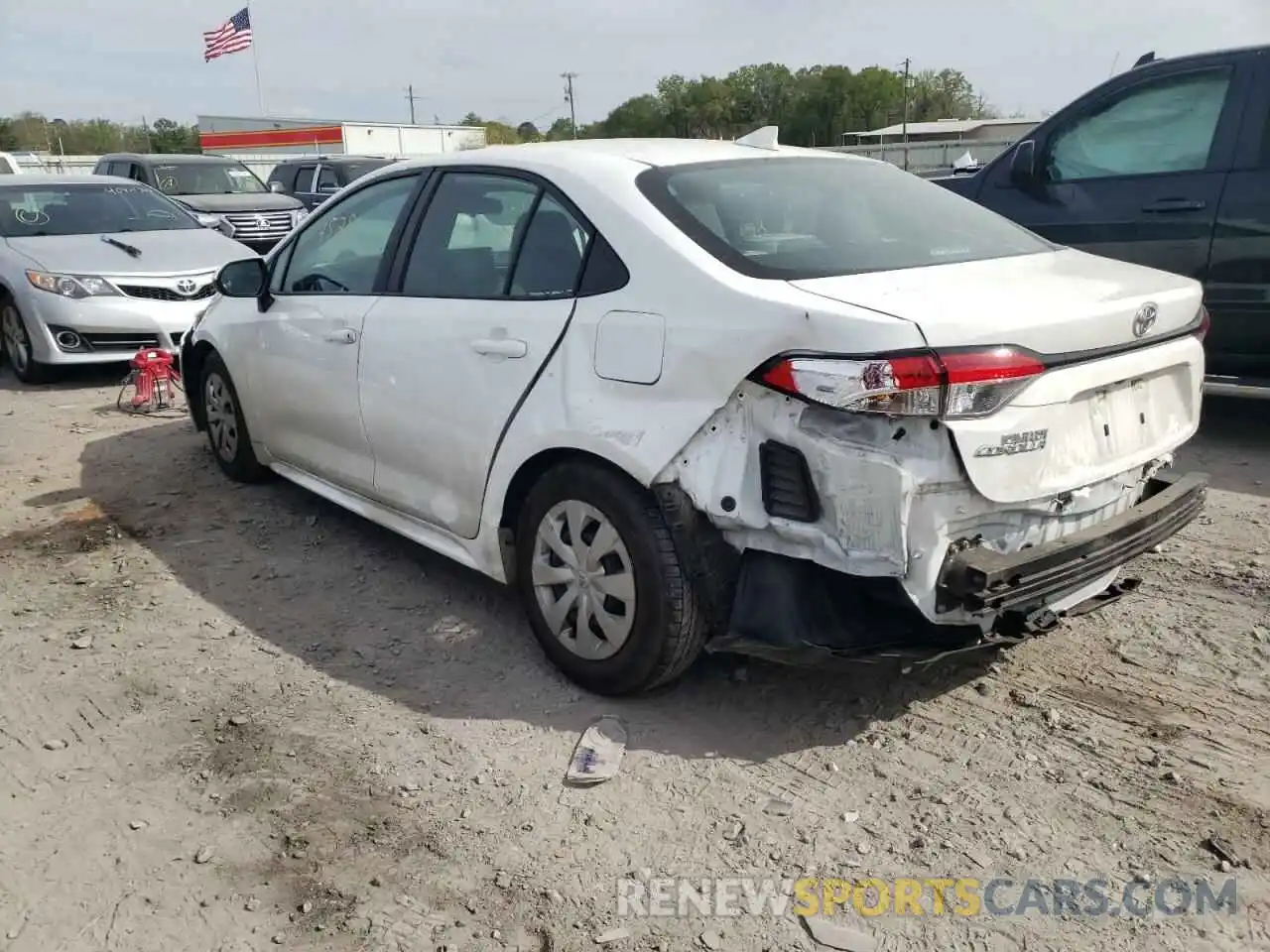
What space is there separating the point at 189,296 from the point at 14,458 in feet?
8.05

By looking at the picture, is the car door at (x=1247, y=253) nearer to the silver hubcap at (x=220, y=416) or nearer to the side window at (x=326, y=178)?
the silver hubcap at (x=220, y=416)

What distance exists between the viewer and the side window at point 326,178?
18.3 m

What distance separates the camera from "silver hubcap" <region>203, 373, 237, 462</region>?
5.61 meters

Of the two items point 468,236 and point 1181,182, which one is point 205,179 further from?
point 1181,182

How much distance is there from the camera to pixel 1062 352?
289 centimetres

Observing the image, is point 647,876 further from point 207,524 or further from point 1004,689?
point 207,524

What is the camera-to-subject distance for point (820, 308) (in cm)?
280

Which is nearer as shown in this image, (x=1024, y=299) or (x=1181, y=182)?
(x=1024, y=299)

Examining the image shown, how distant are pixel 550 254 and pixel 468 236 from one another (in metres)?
0.54

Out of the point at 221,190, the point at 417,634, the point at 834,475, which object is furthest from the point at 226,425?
the point at 221,190

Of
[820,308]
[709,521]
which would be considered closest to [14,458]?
[709,521]

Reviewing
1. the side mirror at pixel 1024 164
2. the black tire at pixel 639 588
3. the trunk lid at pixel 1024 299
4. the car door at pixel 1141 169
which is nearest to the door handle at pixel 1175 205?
the car door at pixel 1141 169

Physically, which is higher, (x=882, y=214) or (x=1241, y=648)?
(x=882, y=214)

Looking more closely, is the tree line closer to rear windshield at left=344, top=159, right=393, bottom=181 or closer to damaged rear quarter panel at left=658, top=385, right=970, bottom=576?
rear windshield at left=344, top=159, right=393, bottom=181
